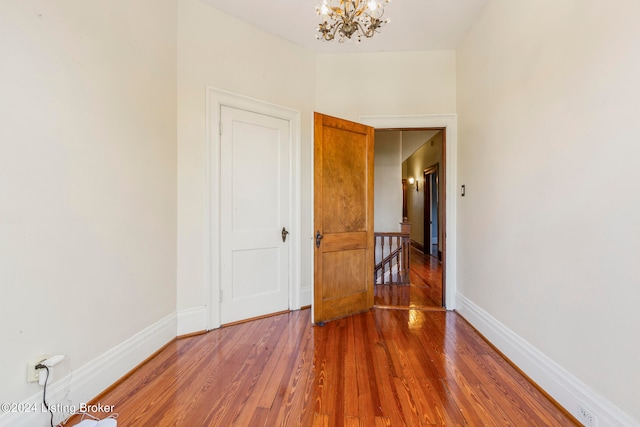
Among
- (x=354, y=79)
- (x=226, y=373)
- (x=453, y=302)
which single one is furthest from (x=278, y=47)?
(x=453, y=302)

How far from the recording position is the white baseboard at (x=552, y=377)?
1276 mm

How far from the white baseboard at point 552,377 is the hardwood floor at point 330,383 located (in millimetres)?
74

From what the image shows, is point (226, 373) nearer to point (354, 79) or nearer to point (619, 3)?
point (619, 3)

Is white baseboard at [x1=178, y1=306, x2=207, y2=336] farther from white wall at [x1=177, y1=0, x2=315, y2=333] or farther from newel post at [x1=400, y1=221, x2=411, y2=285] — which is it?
newel post at [x1=400, y1=221, x2=411, y2=285]

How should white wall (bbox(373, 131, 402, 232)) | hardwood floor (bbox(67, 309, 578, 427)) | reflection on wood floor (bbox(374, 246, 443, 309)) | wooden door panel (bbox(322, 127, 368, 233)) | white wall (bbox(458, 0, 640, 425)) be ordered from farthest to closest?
white wall (bbox(373, 131, 402, 232)), reflection on wood floor (bbox(374, 246, 443, 309)), wooden door panel (bbox(322, 127, 368, 233)), hardwood floor (bbox(67, 309, 578, 427)), white wall (bbox(458, 0, 640, 425))

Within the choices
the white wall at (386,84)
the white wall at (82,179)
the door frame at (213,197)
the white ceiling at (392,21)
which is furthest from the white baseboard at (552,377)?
the white ceiling at (392,21)

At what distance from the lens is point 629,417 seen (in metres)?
1.19

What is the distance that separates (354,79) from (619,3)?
2294mm

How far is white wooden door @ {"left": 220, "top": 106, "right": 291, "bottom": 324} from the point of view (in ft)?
8.68

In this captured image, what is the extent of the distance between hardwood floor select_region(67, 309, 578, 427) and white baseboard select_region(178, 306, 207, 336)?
0.08m

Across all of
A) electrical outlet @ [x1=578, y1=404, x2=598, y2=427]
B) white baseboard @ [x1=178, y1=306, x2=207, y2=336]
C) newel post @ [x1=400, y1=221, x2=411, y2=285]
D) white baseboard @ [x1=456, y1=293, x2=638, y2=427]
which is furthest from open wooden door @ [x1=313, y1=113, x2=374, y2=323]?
electrical outlet @ [x1=578, y1=404, x2=598, y2=427]

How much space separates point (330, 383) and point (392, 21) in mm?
3257

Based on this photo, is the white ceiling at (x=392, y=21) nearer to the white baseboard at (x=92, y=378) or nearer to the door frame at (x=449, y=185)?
the door frame at (x=449, y=185)

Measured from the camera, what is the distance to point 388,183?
497cm
